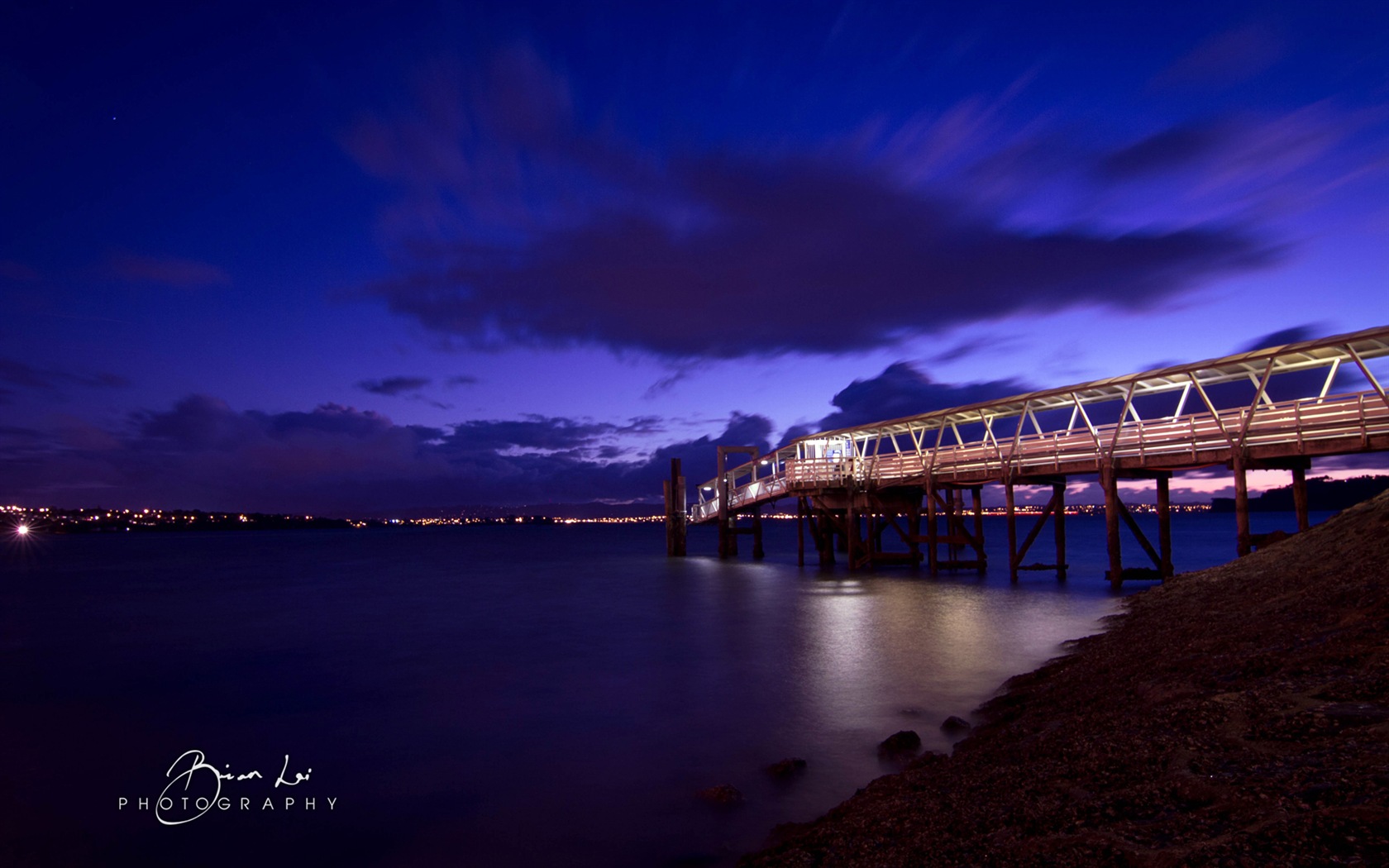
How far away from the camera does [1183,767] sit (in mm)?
5688

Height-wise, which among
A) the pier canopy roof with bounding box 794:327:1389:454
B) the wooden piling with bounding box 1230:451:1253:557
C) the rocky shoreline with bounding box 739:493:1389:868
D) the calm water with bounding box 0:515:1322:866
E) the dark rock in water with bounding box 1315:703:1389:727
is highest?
the pier canopy roof with bounding box 794:327:1389:454

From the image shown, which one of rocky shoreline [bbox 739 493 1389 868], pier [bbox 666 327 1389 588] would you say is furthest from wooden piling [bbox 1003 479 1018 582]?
rocky shoreline [bbox 739 493 1389 868]

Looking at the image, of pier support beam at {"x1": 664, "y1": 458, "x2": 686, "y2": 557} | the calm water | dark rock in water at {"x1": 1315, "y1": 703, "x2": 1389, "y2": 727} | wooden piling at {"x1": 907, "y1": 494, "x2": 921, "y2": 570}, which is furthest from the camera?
pier support beam at {"x1": 664, "y1": 458, "x2": 686, "y2": 557}

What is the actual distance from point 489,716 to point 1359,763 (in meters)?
11.8

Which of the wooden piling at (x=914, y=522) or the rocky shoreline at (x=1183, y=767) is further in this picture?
the wooden piling at (x=914, y=522)

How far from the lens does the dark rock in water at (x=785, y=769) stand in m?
9.57

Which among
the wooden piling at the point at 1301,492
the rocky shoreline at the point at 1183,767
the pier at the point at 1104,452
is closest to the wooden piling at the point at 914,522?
the pier at the point at 1104,452

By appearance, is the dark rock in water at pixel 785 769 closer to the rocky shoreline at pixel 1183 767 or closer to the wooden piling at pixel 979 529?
the rocky shoreline at pixel 1183 767

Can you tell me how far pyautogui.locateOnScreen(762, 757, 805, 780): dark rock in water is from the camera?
9570 millimetres

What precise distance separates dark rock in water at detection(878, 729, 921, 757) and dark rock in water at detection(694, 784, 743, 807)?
2270mm

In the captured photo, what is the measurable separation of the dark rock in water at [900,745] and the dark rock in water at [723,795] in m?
2.27

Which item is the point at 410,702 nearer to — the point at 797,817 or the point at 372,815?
the point at 372,815

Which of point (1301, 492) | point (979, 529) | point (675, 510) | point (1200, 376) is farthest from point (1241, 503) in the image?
point (675, 510)

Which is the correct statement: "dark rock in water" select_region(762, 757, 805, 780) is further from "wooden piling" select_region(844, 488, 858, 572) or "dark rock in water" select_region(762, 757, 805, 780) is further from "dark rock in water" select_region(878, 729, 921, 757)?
"wooden piling" select_region(844, 488, 858, 572)
